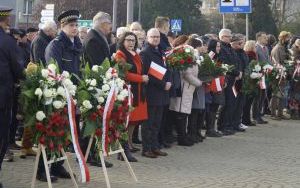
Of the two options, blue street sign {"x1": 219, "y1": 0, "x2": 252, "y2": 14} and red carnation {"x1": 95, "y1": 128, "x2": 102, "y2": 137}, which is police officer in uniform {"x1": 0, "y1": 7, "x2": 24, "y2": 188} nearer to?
red carnation {"x1": 95, "y1": 128, "x2": 102, "y2": 137}

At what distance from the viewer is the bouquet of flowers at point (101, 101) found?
Answer: 24.7ft

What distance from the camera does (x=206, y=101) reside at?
12.3m

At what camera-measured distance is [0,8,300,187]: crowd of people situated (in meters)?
7.83

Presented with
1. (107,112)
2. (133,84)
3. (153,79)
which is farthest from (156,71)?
(107,112)

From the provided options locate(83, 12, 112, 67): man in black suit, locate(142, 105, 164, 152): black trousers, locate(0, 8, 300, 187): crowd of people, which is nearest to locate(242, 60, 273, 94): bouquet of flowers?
locate(0, 8, 300, 187): crowd of people

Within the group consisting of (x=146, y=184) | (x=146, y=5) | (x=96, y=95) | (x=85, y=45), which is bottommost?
(x=146, y=184)

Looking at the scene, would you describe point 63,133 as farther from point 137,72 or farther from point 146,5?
point 146,5

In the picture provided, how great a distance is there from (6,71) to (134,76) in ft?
9.31

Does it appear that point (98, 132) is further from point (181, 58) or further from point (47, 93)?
point (181, 58)

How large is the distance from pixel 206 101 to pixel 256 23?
136 ft

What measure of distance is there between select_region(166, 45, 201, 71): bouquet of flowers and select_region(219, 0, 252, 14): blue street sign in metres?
6.54

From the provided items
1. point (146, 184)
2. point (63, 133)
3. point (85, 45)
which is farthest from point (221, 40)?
point (63, 133)

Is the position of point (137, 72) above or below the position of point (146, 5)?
below

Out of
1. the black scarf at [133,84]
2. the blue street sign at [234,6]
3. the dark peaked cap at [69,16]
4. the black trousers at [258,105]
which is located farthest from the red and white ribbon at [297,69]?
the dark peaked cap at [69,16]
